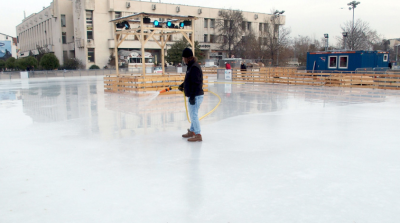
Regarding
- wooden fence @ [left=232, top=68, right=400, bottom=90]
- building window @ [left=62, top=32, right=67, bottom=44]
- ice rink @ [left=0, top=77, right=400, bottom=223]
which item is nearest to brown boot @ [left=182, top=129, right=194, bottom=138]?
ice rink @ [left=0, top=77, right=400, bottom=223]

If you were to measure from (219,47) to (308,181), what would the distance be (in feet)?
203

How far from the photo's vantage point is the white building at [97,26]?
5528cm

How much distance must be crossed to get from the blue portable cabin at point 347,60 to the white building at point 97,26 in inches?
1531

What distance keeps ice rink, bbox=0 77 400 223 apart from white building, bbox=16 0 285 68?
49.4m

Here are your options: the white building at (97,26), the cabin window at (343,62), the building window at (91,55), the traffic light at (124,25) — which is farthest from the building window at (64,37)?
the cabin window at (343,62)

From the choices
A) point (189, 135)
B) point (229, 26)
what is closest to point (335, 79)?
point (189, 135)

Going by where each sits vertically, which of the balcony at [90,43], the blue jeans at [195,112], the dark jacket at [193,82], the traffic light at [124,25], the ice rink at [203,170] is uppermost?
the balcony at [90,43]

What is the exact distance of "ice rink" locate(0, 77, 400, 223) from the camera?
3.67m

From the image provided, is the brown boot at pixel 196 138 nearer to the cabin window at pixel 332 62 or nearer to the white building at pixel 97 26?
the cabin window at pixel 332 62

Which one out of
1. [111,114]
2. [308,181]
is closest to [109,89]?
[111,114]

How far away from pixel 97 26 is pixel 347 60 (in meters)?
43.3

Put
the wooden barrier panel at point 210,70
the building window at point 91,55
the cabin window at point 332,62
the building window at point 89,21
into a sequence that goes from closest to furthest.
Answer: the cabin window at point 332,62, the wooden barrier panel at point 210,70, the building window at point 89,21, the building window at point 91,55

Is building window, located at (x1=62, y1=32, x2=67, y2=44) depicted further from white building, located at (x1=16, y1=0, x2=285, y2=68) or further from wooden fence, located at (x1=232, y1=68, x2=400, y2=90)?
wooden fence, located at (x1=232, y1=68, x2=400, y2=90)

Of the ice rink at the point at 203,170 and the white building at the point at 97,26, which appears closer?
the ice rink at the point at 203,170
